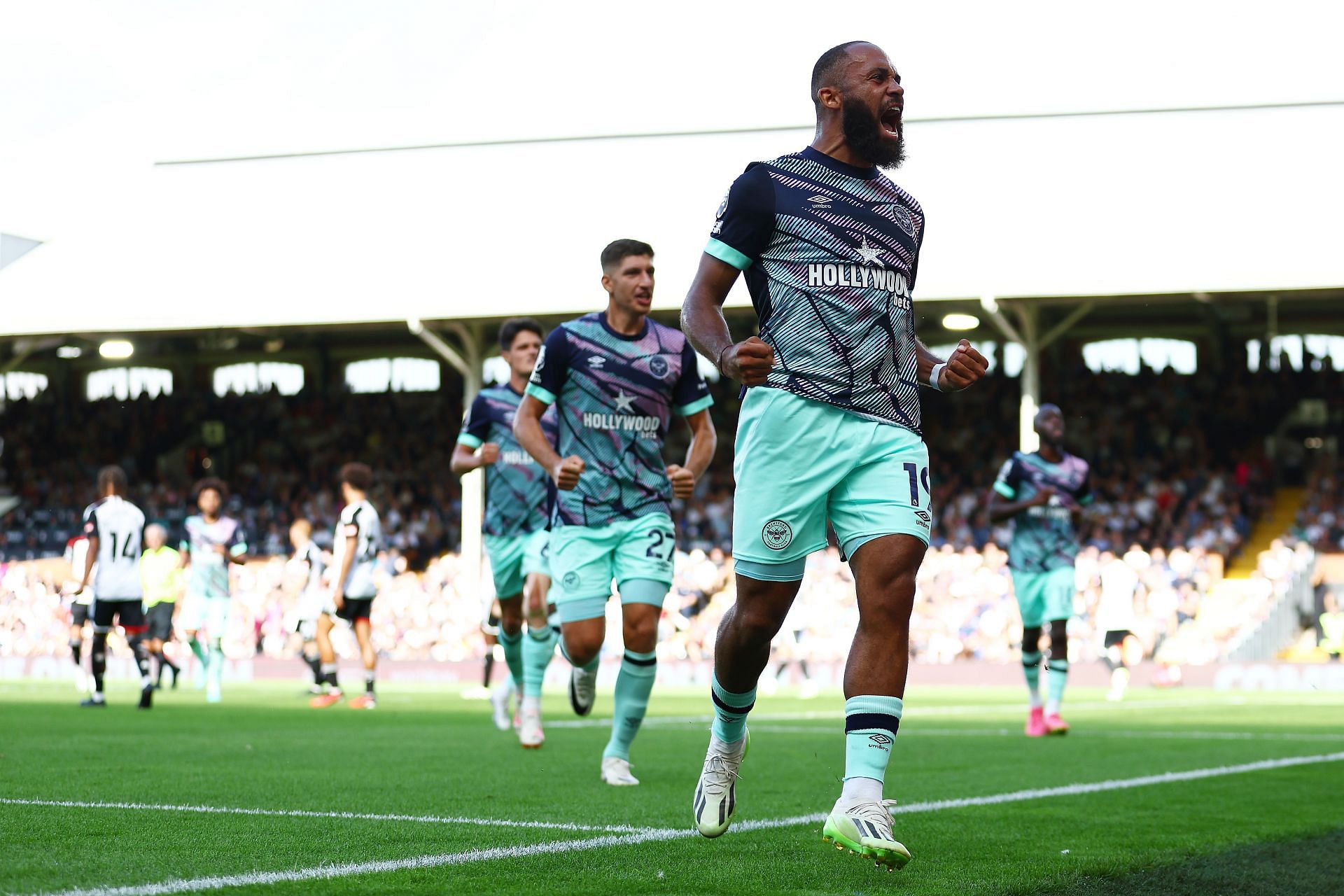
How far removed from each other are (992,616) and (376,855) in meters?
19.6

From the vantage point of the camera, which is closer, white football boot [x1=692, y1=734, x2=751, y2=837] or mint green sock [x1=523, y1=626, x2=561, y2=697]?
white football boot [x1=692, y1=734, x2=751, y2=837]

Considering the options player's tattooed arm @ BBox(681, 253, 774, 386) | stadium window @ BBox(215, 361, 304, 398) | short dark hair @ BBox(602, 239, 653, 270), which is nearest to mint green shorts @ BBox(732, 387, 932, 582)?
player's tattooed arm @ BBox(681, 253, 774, 386)

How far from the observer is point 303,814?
19.9ft

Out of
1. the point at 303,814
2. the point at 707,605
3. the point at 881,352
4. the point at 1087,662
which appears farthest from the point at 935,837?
the point at 707,605

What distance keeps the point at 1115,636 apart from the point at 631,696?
14.4 m

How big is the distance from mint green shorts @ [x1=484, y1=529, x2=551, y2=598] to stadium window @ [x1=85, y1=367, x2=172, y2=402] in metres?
29.7

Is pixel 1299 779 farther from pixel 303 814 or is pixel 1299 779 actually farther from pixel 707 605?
pixel 707 605

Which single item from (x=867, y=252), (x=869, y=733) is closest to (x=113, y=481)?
A: (x=867, y=252)

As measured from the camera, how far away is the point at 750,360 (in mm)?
4641

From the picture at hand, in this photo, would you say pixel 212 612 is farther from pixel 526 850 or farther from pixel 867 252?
pixel 867 252

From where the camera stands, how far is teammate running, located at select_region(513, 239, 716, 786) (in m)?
7.80

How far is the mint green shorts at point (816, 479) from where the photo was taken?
15.8 ft

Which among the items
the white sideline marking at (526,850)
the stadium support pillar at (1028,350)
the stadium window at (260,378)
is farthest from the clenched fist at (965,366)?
the stadium window at (260,378)

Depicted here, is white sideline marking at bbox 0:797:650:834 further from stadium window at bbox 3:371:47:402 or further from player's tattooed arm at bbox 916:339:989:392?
stadium window at bbox 3:371:47:402
